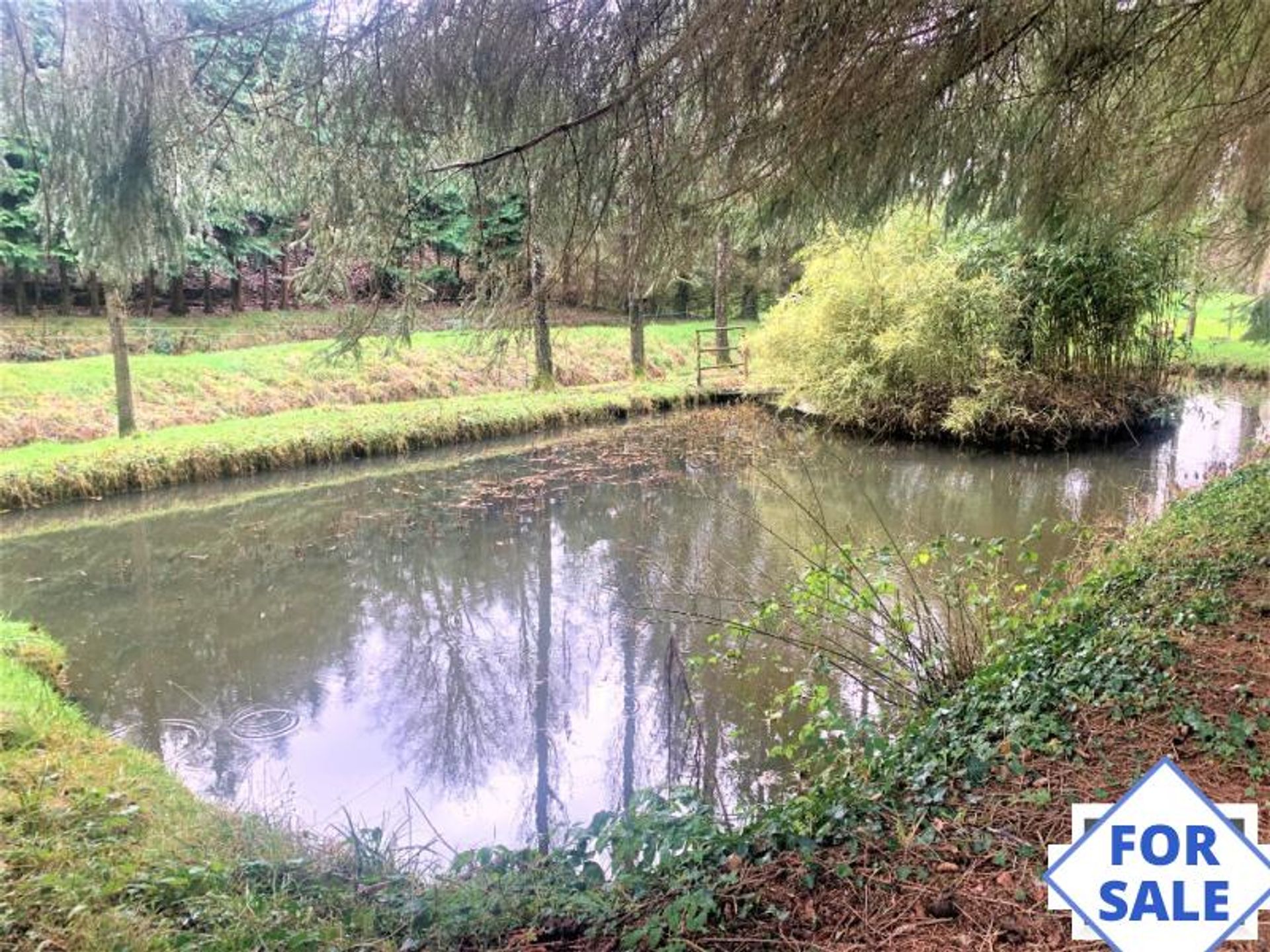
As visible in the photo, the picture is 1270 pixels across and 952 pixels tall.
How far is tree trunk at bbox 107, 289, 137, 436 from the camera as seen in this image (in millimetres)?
9609

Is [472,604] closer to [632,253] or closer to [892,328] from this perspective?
[632,253]

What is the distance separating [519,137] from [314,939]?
2.30 meters

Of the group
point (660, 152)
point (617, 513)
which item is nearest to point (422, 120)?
point (660, 152)

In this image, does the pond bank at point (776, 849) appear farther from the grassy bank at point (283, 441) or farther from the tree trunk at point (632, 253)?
the grassy bank at point (283, 441)

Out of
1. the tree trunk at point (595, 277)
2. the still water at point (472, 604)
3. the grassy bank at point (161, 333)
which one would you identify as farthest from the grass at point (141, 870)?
the grassy bank at point (161, 333)

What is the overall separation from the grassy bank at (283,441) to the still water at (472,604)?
37 centimetres

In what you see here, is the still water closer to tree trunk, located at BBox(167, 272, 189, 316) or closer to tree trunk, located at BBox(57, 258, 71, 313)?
tree trunk, located at BBox(57, 258, 71, 313)

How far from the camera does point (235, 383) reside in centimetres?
1287

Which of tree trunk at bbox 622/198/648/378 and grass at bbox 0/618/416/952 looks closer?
grass at bbox 0/618/416/952

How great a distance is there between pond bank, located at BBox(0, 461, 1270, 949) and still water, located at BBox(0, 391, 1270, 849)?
800mm

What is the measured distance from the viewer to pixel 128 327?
15.0 meters

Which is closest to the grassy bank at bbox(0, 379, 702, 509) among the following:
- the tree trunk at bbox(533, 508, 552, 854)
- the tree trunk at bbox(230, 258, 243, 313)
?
the tree trunk at bbox(533, 508, 552, 854)

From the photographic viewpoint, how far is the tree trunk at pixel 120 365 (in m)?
9.61

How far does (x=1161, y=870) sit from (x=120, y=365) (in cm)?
1138
